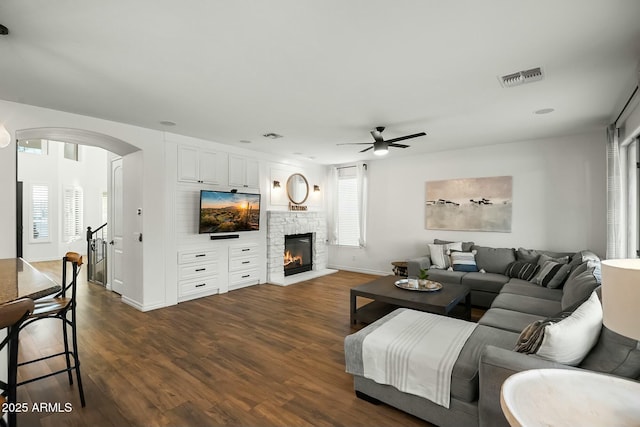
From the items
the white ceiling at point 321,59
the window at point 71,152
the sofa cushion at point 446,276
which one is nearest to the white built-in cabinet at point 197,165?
the white ceiling at point 321,59

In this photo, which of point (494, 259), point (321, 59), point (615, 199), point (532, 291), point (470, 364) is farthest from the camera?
point (494, 259)

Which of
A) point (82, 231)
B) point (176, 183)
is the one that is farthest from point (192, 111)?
point (82, 231)

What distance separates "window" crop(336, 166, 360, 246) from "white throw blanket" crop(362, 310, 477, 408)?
4.86 m

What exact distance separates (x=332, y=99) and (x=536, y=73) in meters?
1.92

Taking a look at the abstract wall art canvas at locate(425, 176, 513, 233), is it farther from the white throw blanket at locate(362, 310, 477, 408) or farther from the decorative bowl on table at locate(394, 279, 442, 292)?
the white throw blanket at locate(362, 310, 477, 408)

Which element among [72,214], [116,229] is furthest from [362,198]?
[72,214]

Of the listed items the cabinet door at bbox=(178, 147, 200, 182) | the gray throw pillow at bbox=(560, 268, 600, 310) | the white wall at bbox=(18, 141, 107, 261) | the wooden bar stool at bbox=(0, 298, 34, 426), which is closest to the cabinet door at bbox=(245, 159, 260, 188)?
the cabinet door at bbox=(178, 147, 200, 182)

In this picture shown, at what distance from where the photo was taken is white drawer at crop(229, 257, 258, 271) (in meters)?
5.61

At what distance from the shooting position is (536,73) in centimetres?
271

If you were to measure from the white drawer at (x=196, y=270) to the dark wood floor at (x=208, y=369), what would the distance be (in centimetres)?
50

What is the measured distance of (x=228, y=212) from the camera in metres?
5.39

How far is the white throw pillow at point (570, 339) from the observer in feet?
5.34

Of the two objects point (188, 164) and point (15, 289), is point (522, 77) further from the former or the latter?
point (188, 164)

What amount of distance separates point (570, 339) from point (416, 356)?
2.87ft
